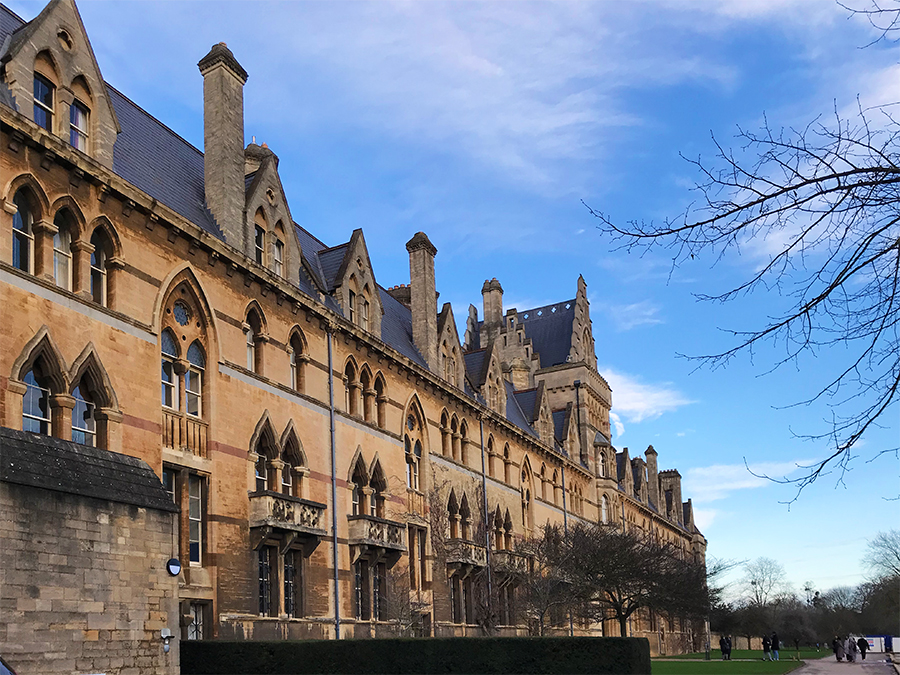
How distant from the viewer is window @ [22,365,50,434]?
64.4 feet

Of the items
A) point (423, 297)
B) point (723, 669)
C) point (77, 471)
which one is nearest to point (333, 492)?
point (77, 471)

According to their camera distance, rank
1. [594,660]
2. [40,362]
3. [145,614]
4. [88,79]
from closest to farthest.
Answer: [145,614] → [40,362] → [88,79] → [594,660]

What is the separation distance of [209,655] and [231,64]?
55.4 ft

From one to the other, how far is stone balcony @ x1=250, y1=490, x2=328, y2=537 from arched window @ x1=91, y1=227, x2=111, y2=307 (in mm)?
7098

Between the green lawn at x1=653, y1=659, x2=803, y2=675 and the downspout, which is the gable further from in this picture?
the green lawn at x1=653, y1=659, x2=803, y2=675

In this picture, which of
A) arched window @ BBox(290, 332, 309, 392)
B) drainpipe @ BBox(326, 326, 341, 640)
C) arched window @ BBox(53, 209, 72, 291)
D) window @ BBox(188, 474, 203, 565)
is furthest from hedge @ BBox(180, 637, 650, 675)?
arched window @ BBox(53, 209, 72, 291)

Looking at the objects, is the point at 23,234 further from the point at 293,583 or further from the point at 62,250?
the point at 293,583

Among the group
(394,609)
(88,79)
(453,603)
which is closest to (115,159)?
(88,79)

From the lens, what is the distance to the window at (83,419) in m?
20.8

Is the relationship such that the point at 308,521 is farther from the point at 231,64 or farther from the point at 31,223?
the point at 231,64

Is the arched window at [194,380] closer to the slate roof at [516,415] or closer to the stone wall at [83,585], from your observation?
the stone wall at [83,585]

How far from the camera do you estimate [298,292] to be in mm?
29844

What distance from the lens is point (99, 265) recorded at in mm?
22344

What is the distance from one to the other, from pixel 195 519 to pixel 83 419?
4.71 meters
